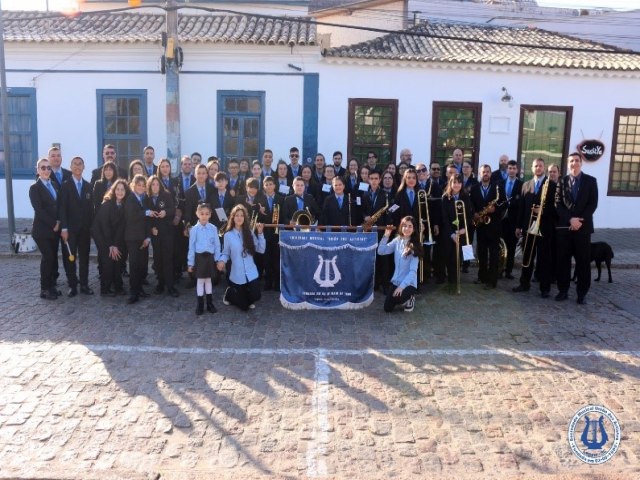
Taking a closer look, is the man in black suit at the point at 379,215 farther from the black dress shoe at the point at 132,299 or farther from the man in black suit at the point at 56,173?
the man in black suit at the point at 56,173

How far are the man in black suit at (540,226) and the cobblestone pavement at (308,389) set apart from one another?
2.27 feet

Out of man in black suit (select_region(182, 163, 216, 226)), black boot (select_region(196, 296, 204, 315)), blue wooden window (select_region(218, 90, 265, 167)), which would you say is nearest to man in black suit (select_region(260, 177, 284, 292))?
man in black suit (select_region(182, 163, 216, 226))

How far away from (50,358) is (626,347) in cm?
645

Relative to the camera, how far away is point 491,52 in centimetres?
1527

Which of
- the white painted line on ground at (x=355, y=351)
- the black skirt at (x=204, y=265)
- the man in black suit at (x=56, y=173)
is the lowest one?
the white painted line on ground at (x=355, y=351)

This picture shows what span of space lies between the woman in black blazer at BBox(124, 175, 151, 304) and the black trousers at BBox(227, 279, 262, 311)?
1411 mm

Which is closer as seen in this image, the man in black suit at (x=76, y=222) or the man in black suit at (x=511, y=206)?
the man in black suit at (x=76, y=222)

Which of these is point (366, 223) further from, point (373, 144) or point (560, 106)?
point (560, 106)

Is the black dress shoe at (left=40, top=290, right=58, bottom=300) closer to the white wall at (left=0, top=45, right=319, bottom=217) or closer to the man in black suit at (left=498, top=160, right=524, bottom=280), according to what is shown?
the white wall at (left=0, top=45, right=319, bottom=217)

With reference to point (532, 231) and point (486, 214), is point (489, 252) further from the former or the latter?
point (532, 231)

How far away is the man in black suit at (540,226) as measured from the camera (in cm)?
895

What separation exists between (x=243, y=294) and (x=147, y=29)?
987 centimetres

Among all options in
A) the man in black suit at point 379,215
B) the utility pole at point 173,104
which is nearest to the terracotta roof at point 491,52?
the utility pole at point 173,104

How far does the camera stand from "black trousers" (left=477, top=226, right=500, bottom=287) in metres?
9.39
